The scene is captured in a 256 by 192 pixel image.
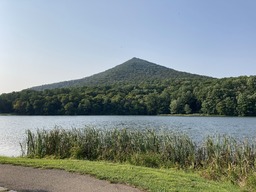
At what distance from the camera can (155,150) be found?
13312mm

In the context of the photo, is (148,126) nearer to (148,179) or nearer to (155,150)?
(155,150)

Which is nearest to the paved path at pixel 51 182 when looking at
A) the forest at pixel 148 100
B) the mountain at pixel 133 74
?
the forest at pixel 148 100

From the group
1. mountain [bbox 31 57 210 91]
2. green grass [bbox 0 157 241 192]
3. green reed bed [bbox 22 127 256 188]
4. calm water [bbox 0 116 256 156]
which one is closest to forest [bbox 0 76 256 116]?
calm water [bbox 0 116 256 156]

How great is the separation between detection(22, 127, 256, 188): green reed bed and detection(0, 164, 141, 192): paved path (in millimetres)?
3755

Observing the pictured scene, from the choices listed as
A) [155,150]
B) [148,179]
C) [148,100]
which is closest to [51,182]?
[148,179]

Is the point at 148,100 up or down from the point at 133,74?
down

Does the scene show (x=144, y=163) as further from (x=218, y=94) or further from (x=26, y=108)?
(x=26, y=108)

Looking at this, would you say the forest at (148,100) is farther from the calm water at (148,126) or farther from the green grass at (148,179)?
the green grass at (148,179)

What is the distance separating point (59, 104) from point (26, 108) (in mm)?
8684

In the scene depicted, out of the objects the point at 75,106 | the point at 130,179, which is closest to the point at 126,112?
the point at 75,106

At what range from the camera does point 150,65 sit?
138m

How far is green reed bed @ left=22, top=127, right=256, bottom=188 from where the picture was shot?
423 inches

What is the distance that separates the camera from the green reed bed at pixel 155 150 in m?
10.7

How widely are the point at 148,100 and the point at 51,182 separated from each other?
233ft
